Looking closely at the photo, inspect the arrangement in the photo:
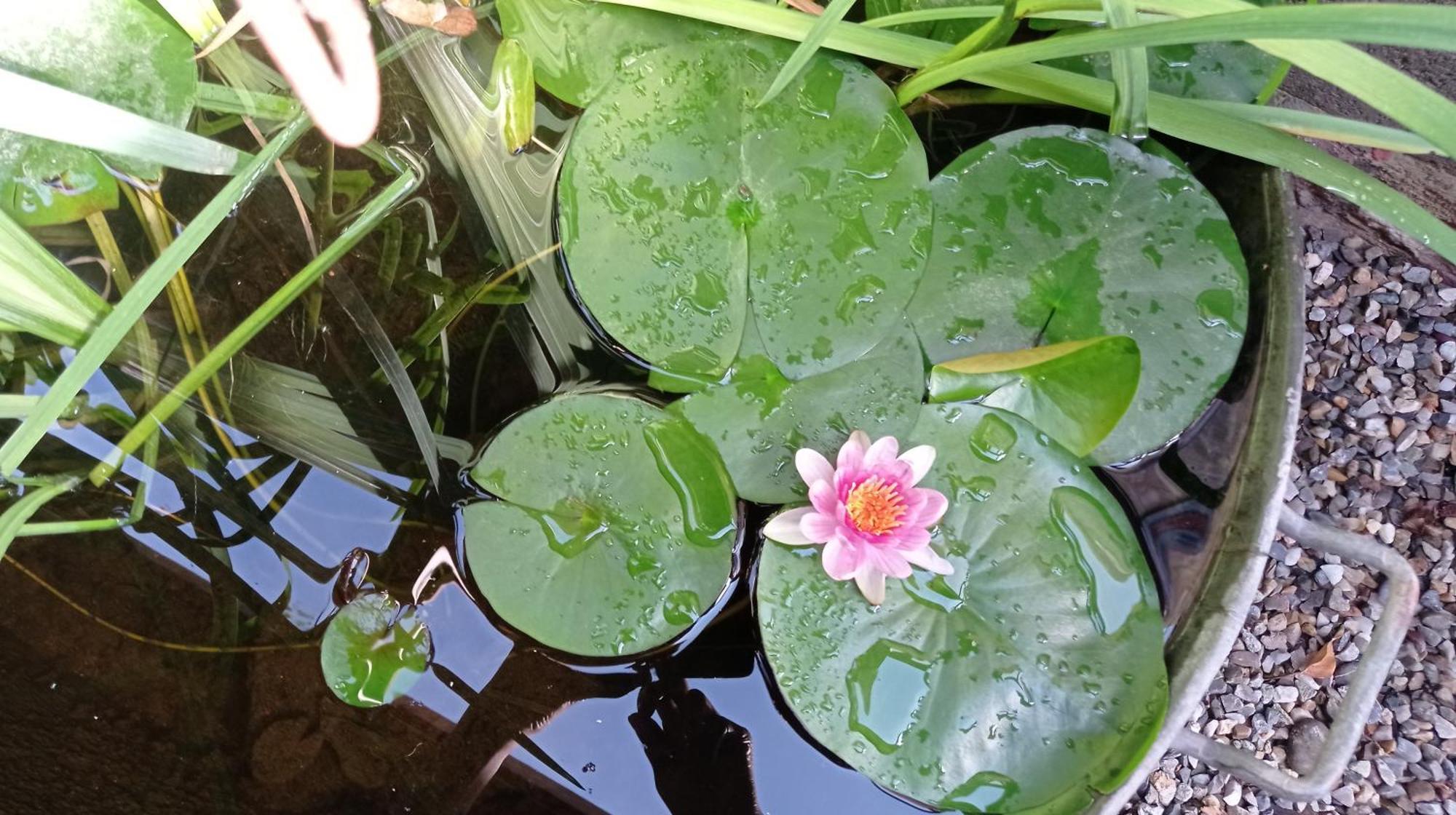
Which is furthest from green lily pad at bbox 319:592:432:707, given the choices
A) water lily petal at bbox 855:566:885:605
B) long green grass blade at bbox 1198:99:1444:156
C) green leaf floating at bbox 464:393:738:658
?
long green grass blade at bbox 1198:99:1444:156

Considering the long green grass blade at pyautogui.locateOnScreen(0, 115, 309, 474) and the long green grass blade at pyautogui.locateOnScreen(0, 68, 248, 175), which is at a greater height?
the long green grass blade at pyautogui.locateOnScreen(0, 68, 248, 175)

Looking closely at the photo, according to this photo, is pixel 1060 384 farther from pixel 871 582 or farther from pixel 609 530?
pixel 609 530

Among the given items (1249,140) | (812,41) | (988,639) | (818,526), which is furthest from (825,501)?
(1249,140)

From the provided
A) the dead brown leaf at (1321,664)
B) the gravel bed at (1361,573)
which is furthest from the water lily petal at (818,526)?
the dead brown leaf at (1321,664)

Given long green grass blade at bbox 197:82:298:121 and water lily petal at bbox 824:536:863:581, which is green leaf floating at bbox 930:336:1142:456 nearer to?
water lily petal at bbox 824:536:863:581

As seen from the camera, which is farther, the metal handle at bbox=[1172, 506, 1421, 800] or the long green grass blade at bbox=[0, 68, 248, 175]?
the long green grass blade at bbox=[0, 68, 248, 175]

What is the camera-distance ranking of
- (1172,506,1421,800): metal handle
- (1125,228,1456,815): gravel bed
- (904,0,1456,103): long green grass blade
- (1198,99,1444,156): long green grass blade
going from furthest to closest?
(1125,228,1456,815): gravel bed < (1198,99,1444,156): long green grass blade < (1172,506,1421,800): metal handle < (904,0,1456,103): long green grass blade
